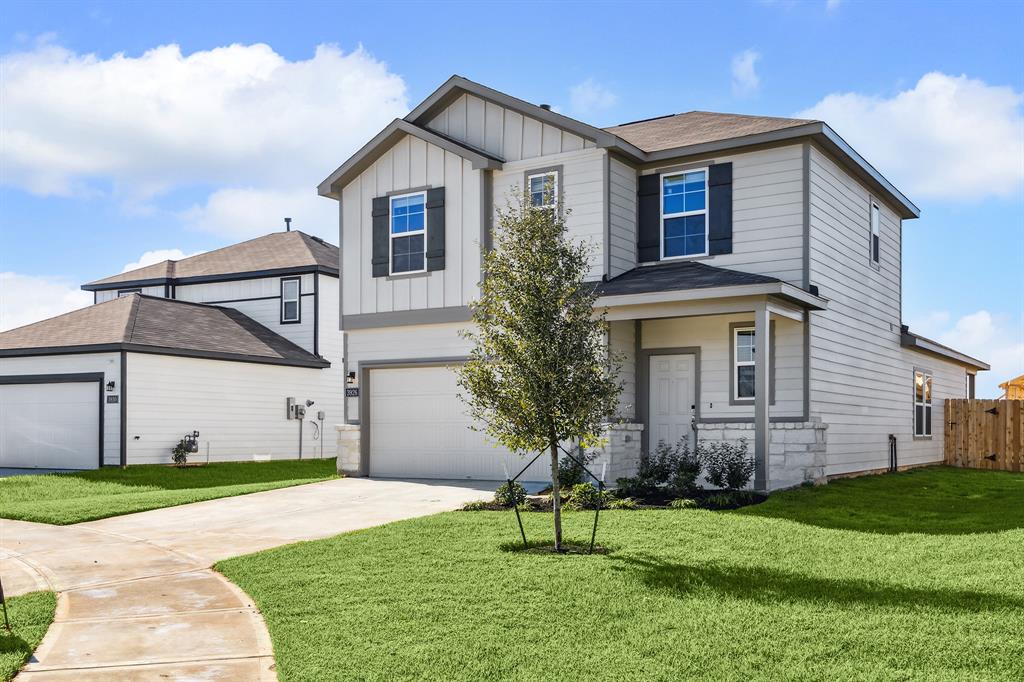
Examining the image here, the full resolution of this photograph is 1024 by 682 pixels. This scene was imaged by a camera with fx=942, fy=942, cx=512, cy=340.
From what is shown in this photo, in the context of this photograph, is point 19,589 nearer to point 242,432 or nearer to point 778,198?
point 778,198

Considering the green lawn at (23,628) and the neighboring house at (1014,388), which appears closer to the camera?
the green lawn at (23,628)

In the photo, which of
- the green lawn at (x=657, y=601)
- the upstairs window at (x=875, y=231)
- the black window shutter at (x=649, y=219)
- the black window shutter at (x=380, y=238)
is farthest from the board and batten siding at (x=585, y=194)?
the upstairs window at (x=875, y=231)

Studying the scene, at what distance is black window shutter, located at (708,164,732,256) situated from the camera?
16484 mm

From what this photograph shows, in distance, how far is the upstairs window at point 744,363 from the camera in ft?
53.2

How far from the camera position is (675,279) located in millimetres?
15703

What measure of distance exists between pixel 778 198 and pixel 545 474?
249 inches

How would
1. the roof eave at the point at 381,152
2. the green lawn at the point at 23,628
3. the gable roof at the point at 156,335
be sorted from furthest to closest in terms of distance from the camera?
the gable roof at the point at 156,335 < the roof eave at the point at 381,152 < the green lawn at the point at 23,628

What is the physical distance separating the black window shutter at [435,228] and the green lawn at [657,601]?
304 inches

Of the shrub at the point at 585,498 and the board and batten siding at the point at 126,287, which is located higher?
the board and batten siding at the point at 126,287

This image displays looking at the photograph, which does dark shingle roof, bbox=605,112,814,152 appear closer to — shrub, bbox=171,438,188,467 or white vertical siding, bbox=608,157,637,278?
white vertical siding, bbox=608,157,637,278

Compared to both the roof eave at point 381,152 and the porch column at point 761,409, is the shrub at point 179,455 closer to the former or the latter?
the roof eave at point 381,152

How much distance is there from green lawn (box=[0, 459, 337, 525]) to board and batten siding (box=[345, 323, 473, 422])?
2.56 metres

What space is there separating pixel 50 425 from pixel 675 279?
16.0 meters

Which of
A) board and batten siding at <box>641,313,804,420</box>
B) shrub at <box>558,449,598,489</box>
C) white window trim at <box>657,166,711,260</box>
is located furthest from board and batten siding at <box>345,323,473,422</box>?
white window trim at <box>657,166,711,260</box>
